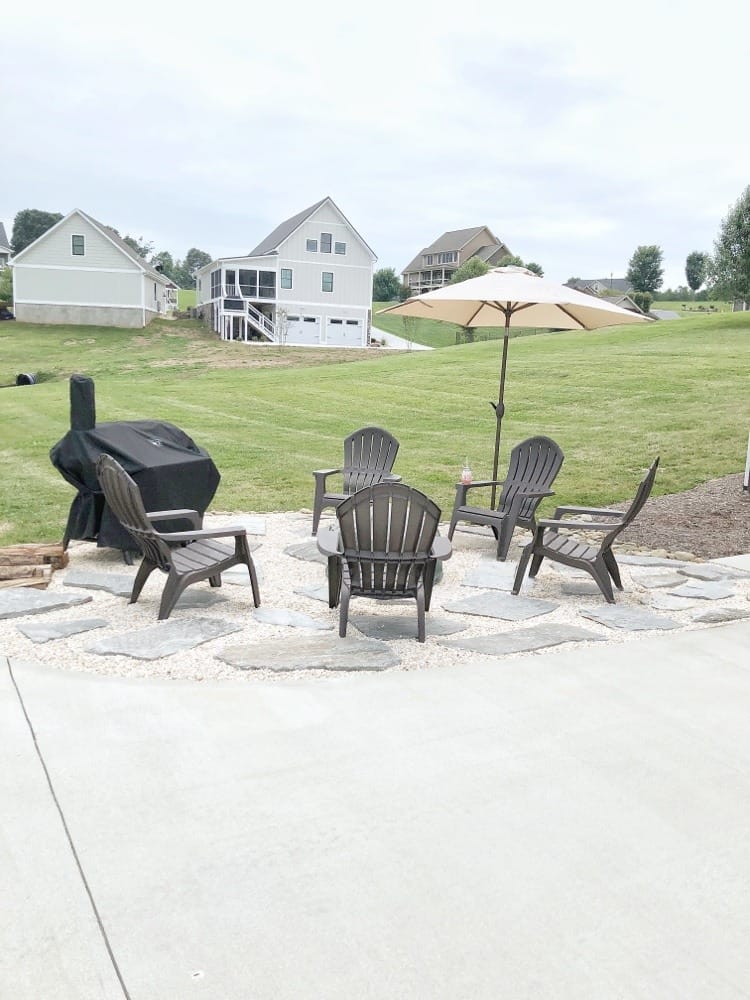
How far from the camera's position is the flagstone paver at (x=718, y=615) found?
18.6ft

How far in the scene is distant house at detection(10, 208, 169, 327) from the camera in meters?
43.8

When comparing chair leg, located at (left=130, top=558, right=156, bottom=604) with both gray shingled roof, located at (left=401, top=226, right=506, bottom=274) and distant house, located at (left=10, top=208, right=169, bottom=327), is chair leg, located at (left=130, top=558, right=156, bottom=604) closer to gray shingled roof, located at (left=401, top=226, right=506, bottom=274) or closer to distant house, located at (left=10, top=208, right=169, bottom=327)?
distant house, located at (left=10, top=208, right=169, bottom=327)

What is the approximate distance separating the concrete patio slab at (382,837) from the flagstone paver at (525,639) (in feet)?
1.69

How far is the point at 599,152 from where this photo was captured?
13.9 metres

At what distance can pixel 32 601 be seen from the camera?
18.3 feet

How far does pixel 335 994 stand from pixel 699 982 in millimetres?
1010

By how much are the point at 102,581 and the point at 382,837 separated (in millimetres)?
3879

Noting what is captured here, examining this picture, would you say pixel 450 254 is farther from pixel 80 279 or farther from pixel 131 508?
pixel 131 508

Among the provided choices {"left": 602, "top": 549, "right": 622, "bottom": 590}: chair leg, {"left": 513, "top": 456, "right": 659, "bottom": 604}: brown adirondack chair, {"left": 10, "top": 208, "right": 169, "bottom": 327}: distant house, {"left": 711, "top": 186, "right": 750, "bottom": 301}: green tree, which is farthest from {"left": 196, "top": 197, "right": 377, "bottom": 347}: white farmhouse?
{"left": 602, "top": 549, "right": 622, "bottom": 590}: chair leg

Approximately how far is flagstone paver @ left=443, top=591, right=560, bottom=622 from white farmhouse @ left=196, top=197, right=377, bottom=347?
127ft

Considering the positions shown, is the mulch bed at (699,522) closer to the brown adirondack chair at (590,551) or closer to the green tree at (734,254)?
the brown adirondack chair at (590,551)

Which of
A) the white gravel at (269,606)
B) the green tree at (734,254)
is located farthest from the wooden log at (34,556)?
the green tree at (734,254)

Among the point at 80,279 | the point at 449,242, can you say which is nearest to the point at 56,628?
the point at 80,279

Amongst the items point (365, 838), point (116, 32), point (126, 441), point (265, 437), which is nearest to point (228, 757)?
point (365, 838)
